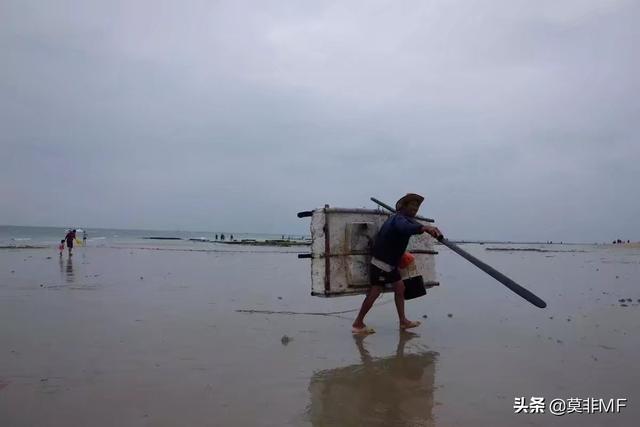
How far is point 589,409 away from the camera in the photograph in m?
3.75

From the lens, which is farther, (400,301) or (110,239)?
(110,239)

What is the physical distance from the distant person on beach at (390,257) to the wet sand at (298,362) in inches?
12.4

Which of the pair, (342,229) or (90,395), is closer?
(90,395)

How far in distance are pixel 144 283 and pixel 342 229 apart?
6.41m

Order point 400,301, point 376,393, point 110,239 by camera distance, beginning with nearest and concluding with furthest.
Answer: point 376,393
point 400,301
point 110,239

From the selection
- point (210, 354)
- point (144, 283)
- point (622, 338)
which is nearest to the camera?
point (210, 354)

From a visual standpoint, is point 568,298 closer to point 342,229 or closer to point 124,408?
point 342,229

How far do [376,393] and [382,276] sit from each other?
8.50 feet

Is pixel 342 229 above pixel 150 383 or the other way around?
→ above

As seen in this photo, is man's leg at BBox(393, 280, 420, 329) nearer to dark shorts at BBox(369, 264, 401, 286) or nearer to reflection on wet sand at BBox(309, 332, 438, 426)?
dark shorts at BBox(369, 264, 401, 286)

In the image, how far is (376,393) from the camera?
13.0 ft

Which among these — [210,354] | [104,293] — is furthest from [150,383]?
[104,293]

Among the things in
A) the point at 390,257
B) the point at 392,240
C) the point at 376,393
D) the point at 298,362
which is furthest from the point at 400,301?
the point at 376,393

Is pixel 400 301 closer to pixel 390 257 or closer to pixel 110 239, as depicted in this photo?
pixel 390 257
